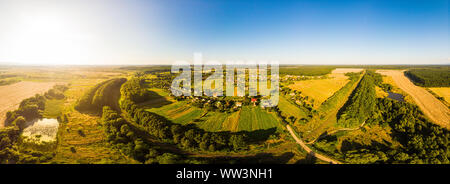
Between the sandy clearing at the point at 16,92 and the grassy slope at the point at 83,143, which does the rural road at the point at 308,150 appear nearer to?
the grassy slope at the point at 83,143

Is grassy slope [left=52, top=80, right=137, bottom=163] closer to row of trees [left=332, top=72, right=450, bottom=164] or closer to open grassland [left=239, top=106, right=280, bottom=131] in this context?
open grassland [left=239, top=106, right=280, bottom=131]

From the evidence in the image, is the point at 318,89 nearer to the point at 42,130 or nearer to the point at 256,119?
the point at 256,119

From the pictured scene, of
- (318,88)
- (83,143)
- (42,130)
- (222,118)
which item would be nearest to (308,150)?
(222,118)

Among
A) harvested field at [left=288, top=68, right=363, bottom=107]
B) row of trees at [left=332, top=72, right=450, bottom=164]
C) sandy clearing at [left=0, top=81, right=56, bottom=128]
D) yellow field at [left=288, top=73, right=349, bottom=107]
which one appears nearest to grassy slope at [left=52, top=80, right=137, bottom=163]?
sandy clearing at [left=0, top=81, right=56, bottom=128]

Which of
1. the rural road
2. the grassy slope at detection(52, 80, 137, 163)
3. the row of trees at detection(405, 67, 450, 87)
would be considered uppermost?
the row of trees at detection(405, 67, 450, 87)

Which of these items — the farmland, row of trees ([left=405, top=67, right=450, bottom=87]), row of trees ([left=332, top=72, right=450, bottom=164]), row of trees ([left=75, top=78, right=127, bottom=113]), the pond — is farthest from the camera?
row of trees ([left=405, top=67, right=450, bottom=87])
